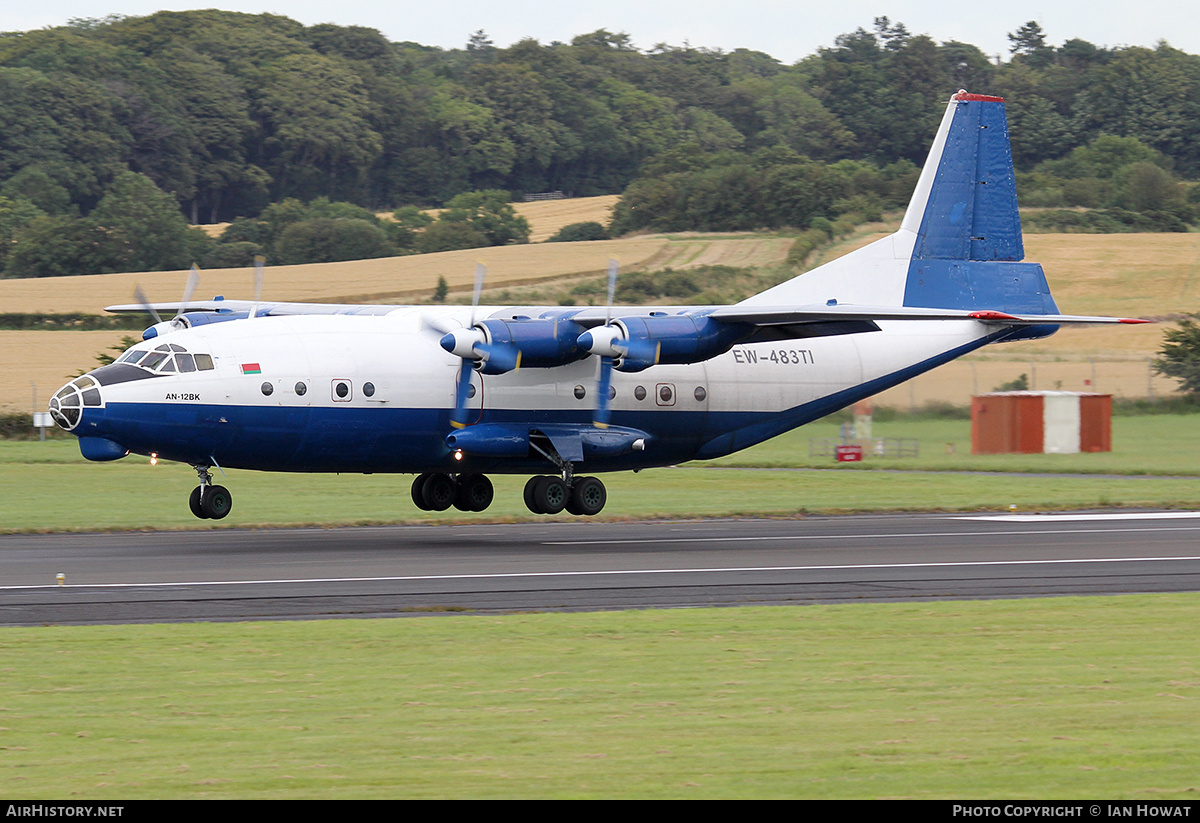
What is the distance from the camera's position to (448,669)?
42.8ft

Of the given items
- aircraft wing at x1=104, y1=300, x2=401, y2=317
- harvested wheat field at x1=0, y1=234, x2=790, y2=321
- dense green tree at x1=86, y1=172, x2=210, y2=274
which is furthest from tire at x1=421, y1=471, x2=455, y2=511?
dense green tree at x1=86, y1=172, x2=210, y2=274

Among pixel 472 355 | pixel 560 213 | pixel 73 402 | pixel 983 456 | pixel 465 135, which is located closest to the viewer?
pixel 73 402

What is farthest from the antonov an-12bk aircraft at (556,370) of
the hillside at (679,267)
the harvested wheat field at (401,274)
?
the harvested wheat field at (401,274)

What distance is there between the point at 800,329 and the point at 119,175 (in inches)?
3568

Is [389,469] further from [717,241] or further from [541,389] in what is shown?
[717,241]

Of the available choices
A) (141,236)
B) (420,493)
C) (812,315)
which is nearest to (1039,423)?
(812,315)

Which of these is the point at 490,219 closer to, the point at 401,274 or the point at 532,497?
the point at 401,274

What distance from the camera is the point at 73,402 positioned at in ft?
78.3

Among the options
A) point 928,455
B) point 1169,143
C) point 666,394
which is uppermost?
point 1169,143

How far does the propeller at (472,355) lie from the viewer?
84.9ft

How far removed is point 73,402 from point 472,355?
6.60 m

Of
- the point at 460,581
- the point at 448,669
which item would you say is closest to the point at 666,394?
the point at 460,581

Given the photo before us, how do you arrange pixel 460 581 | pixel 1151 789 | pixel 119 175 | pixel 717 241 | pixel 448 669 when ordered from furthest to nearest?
1. pixel 119 175
2. pixel 717 241
3. pixel 460 581
4. pixel 448 669
5. pixel 1151 789

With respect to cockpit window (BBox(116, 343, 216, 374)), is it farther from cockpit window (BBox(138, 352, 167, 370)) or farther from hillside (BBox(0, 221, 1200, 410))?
hillside (BBox(0, 221, 1200, 410))
